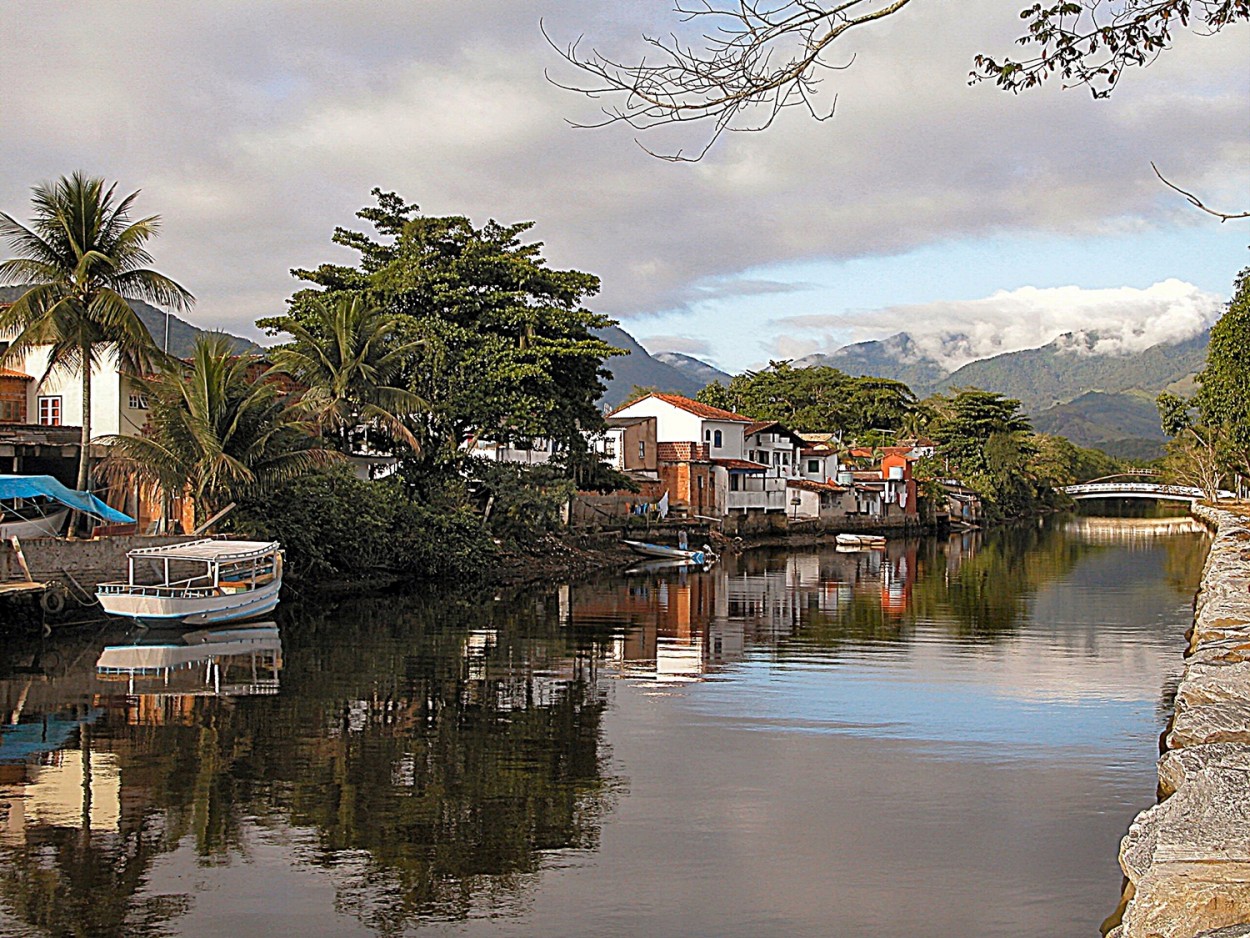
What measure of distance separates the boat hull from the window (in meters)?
11.8

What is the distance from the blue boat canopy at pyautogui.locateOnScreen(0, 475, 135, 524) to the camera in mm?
26812

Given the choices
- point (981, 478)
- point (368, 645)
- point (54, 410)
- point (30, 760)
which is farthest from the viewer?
point (981, 478)

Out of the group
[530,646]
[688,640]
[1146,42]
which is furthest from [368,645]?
[1146,42]

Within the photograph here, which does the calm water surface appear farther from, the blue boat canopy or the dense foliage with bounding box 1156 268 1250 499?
the dense foliage with bounding box 1156 268 1250 499

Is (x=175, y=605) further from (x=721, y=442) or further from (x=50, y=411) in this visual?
(x=721, y=442)

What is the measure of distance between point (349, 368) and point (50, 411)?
8.29m

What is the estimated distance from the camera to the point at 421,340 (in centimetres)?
3794

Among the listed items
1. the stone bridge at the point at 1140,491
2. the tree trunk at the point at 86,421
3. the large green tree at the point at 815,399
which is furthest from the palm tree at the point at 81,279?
the stone bridge at the point at 1140,491

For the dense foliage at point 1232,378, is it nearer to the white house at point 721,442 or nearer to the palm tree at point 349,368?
the white house at point 721,442

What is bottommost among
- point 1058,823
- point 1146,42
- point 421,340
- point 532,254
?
point 1058,823

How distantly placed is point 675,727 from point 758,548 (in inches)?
1772

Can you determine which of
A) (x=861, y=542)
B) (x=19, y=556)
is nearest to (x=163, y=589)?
(x=19, y=556)

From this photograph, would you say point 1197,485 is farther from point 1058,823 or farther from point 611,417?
point 1058,823

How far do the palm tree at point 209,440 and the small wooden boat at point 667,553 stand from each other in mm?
20053
